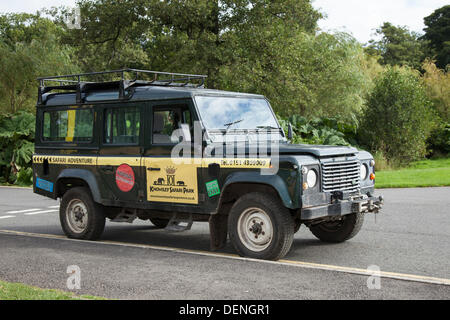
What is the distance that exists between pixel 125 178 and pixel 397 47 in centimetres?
6393

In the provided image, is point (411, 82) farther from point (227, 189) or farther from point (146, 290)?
point (146, 290)

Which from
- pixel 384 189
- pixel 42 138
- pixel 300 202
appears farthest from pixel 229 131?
pixel 384 189

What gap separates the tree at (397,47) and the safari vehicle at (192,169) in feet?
185

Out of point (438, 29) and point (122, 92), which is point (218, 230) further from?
point (438, 29)

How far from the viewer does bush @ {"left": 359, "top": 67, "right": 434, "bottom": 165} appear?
1061 inches

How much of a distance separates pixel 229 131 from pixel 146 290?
3.03 m

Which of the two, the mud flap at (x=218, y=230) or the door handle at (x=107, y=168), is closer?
the mud flap at (x=218, y=230)

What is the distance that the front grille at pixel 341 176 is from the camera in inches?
299

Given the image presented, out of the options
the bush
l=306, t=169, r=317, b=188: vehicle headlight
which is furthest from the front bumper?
the bush

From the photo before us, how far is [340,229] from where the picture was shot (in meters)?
9.12

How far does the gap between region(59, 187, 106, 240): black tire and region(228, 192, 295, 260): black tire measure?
285cm

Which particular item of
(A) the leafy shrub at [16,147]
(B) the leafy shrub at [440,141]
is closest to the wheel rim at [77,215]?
(A) the leafy shrub at [16,147]

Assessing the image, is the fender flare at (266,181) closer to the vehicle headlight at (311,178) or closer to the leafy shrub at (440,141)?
the vehicle headlight at (311,178)

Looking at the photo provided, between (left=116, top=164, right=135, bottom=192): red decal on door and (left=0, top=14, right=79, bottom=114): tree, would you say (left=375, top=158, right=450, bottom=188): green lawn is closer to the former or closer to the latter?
(left=116, top=164, right=135, bottom=192): red decal on door
